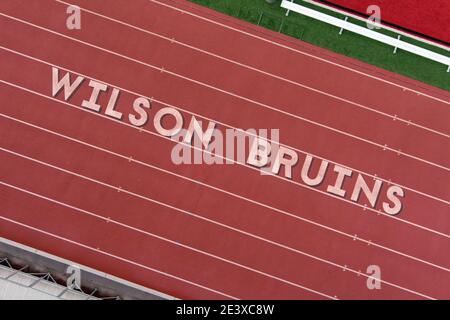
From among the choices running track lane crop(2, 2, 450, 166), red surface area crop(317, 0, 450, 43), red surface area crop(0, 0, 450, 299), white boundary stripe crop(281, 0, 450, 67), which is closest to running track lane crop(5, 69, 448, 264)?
red surface area crop(0, 0, 450, 299)

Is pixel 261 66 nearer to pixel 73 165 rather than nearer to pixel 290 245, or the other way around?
pixel 290 245

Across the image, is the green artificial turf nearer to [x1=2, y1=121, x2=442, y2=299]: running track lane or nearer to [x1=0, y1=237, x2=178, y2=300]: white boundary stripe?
[x1=2, y1=121, x2=442, y2=299]: running track lane

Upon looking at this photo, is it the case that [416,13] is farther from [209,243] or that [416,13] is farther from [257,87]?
[209,243]

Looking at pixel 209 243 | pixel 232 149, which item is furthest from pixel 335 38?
pixel 209 243

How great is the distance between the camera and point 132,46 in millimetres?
8625

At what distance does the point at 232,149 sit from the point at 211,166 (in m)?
0.62

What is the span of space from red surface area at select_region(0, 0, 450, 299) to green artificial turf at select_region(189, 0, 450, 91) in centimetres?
31

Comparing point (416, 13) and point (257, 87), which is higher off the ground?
point (416, 13)

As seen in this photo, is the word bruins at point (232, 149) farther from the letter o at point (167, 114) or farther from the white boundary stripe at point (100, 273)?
the white boundary stripe at point (100, 273)

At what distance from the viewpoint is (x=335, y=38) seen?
28.8ft

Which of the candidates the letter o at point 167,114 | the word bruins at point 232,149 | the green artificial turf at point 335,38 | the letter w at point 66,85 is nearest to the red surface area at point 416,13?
the green artificial turf at point 335,38

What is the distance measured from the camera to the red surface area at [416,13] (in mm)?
8742
